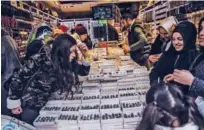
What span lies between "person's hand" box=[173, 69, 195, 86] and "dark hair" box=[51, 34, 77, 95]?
680 mm

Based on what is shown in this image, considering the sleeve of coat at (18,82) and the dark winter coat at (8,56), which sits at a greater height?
the dark winter coat at (8,56)

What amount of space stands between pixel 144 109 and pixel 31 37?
Result: 875 millimetres

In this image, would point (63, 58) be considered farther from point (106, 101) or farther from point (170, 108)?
point (170, 108)

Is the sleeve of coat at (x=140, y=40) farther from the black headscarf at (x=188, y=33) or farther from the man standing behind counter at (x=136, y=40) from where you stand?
the black headscarf at (x=188, y=33)

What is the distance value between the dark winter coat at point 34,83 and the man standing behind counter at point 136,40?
0.32 m

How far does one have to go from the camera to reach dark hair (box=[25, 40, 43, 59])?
239cm

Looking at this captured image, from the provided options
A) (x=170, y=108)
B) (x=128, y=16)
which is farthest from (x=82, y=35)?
(x=170, y=108)

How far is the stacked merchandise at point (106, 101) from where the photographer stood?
2383mm

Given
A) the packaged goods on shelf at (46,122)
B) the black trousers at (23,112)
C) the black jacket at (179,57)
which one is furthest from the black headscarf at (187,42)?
the black trousers at (23,112)

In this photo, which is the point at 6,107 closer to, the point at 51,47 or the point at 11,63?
the point at 11,63

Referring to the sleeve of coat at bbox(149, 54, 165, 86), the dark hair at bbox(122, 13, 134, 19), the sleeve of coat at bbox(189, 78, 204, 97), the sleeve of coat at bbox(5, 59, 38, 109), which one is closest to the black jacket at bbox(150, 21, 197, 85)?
the sleeve of coat at bbox(149, 54, 165, 86)

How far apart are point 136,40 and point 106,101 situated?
448mm

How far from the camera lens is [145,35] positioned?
93.1 inches

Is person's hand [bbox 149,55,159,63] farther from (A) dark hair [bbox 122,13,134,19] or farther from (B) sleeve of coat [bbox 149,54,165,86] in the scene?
(A) dark hair [bbox 122,13,134,19]
